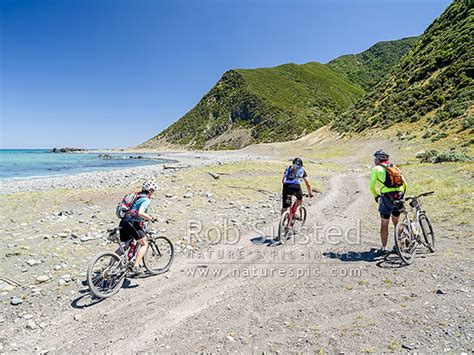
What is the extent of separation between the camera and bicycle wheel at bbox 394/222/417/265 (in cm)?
727

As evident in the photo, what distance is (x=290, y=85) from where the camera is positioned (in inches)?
6378

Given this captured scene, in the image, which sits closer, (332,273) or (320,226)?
(332,273)

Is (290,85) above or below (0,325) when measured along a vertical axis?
above

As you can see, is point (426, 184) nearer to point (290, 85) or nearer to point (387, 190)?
point (387, 190)

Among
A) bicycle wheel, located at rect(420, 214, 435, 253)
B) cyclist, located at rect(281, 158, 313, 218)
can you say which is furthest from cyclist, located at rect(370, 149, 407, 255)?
cyclist, located at rect(281, 158, 313, 218)

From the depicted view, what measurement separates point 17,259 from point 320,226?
10.2 meters

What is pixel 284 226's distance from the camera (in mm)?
9773

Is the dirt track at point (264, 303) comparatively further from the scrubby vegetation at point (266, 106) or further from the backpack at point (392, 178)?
the scrubby vegetation at point (266, 106)

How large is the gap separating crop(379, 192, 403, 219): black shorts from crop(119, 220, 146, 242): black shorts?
627 cm

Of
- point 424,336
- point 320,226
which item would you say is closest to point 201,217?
point 320,226

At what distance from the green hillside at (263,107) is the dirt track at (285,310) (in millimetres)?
108219

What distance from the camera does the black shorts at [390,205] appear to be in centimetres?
741

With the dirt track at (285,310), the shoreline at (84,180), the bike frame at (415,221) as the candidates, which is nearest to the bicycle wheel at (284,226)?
the dirt track at (285,310)

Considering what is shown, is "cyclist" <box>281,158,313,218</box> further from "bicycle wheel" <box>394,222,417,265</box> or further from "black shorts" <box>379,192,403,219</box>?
"bicycle wheel" <box>394,222,417,265</box>
